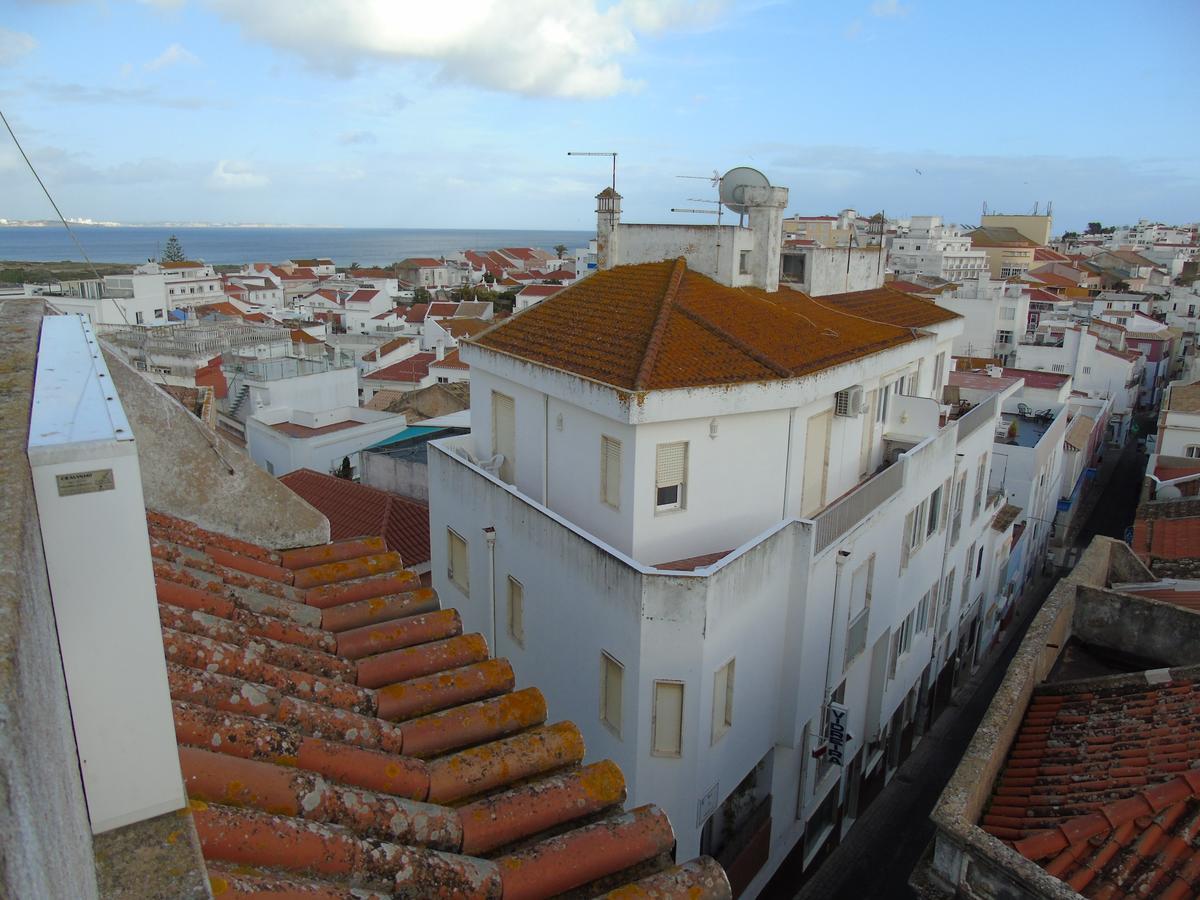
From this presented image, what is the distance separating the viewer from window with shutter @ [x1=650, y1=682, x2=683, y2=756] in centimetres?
1204

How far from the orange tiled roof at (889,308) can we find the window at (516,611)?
1048 centimetres

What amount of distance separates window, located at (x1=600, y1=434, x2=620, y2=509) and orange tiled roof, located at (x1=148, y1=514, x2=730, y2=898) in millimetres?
6866

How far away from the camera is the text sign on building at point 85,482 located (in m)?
3.12

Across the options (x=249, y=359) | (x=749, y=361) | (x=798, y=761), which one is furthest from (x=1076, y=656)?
(x=249, y=359)

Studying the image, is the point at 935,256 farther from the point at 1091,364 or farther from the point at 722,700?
the point at 722,700

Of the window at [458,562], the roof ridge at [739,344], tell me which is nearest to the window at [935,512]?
the roof ridge at [739,344]

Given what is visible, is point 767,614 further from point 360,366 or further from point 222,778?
point 360,366

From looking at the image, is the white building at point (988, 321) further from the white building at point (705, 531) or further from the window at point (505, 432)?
the window at point (505, 432)

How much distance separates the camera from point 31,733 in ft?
7.25

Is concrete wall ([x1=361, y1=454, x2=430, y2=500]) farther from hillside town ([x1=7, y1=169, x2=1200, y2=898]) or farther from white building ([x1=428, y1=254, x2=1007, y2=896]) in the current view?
white building ([x1=428, y1=254, x2=1007, y2=896])

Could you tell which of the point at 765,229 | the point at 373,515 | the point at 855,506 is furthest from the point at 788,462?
the point at 373,515

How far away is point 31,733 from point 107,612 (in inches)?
44.8

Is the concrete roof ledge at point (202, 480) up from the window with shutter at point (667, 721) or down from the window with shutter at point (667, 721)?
up

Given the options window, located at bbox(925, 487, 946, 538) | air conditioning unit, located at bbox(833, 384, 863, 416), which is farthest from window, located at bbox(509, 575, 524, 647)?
window, located at bbox(925, 487, 946, 538)
